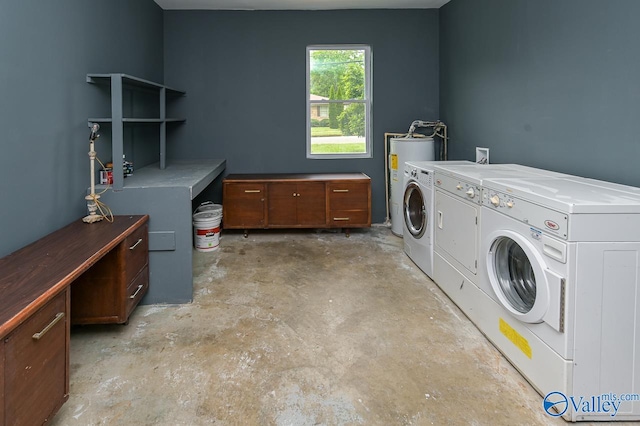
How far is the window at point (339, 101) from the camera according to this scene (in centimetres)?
547

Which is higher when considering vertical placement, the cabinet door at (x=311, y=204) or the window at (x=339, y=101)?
the window at (x=339, y=101)

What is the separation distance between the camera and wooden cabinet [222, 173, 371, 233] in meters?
4.95

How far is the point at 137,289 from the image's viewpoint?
2801 mm

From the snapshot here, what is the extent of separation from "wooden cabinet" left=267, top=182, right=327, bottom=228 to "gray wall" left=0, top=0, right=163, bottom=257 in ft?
6.86

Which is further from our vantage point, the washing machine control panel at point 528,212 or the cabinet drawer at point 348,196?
the cabinet drawer at point 348,196

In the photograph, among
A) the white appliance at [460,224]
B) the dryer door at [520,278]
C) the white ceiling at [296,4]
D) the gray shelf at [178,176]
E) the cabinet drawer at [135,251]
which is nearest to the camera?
the dryer door at [520,278]

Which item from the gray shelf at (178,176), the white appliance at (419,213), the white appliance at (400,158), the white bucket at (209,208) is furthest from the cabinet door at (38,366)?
the white appliance at (400,158)

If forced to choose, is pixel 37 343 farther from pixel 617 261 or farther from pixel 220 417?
pixel 617 261

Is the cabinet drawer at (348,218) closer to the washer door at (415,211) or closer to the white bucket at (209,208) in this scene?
the washer door at (415,211)

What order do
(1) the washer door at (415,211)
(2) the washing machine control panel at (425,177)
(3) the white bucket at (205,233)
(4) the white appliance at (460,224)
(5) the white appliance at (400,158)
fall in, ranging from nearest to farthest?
(4) the white appliance at (460,224)
(2) the washing machine control panel at (425,177)
(1) the washer door at (415,211)
(3) the white bucket at (205,233)
(5) the white appliance at (400,158)

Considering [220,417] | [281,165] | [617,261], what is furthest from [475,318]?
[281,165]

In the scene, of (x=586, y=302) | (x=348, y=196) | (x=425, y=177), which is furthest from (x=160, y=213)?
(x=586, y=302)

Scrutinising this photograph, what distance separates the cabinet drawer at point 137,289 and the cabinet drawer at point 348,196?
2.43 m

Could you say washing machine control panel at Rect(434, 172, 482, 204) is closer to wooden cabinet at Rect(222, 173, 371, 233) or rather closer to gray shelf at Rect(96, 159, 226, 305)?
wooden cabinet at Rect(222, 173, 371, 233)
